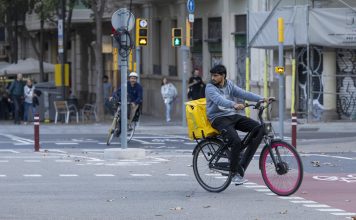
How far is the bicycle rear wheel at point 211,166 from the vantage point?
41.7ft

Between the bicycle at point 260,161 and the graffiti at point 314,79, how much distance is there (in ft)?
61.3

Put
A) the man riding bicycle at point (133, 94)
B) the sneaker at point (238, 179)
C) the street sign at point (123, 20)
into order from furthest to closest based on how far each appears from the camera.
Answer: the man riding bicycle at point (133, 94), the street sign at point (123, 20), the sneaker at point (238, 179)

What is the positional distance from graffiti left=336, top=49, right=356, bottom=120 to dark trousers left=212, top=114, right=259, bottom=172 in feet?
63.5

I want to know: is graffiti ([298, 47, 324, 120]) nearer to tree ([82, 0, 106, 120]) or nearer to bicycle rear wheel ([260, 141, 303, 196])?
tree ([82, 0, 106, 120])

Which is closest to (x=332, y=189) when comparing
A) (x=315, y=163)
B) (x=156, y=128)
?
(x=315, y=163)

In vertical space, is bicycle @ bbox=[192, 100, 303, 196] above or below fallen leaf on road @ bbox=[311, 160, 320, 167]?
above

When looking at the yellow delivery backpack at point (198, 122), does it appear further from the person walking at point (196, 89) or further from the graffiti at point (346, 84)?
the graffiti at point (346, 84)

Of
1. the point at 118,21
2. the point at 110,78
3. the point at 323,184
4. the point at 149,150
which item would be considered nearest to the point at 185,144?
the point at 149,150

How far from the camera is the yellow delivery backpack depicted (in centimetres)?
1269

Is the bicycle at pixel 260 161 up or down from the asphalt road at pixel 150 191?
up

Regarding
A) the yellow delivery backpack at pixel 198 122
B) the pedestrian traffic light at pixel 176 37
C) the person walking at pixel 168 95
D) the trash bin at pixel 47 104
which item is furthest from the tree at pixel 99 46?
the yellow delivery backpack at pixel 198 122

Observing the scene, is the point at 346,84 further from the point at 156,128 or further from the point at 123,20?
the point at 123,20

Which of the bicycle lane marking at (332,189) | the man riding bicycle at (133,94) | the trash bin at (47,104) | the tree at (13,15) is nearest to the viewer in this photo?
the bicycle lane marking at (332,189)

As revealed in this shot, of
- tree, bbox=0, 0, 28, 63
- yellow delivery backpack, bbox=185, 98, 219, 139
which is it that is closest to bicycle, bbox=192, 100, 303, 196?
yellow delivery backpack, bbox=185, 98, 219, 139
